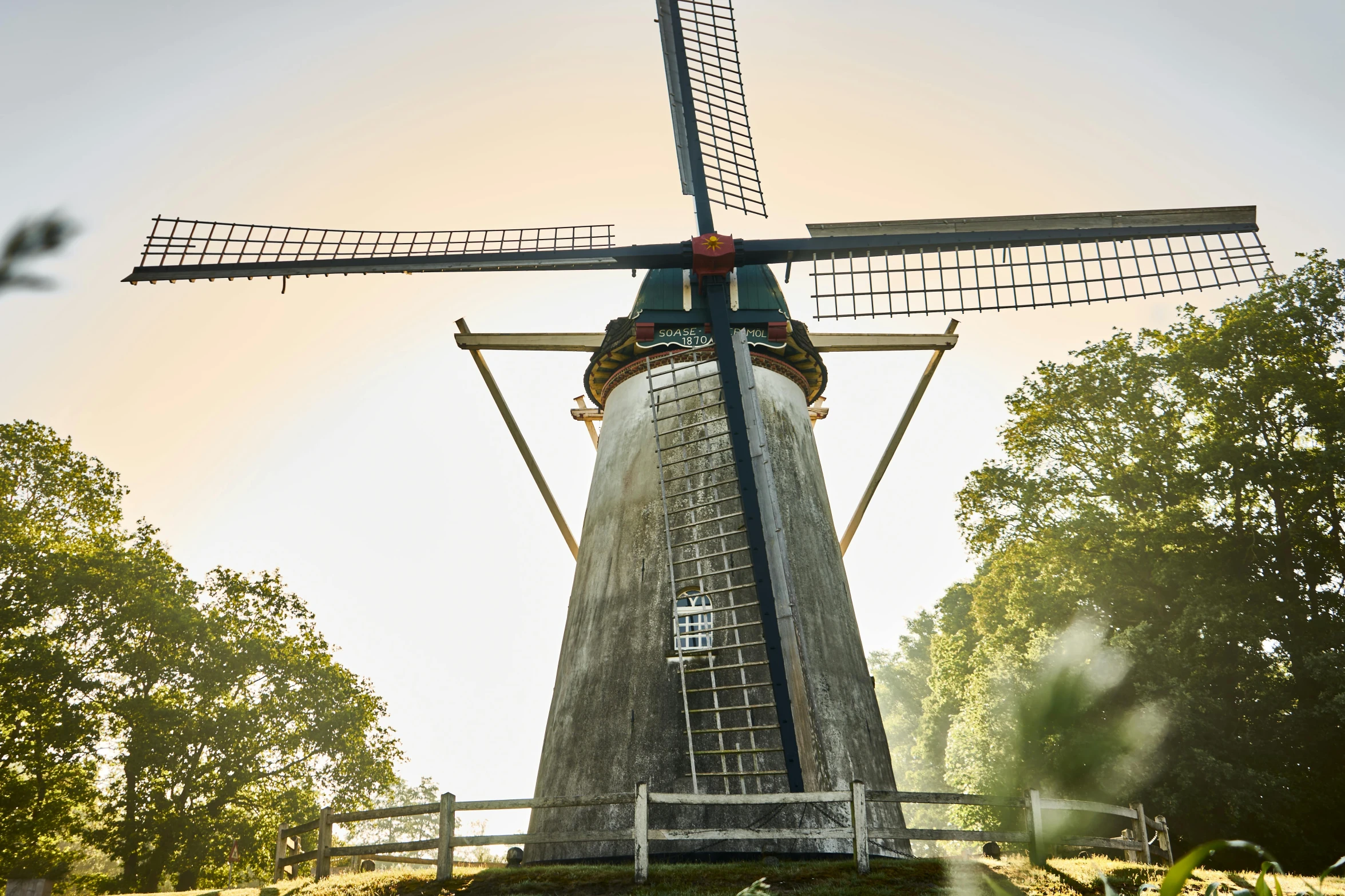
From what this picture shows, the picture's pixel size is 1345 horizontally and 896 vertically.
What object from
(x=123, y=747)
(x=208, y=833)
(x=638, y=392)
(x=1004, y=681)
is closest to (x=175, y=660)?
(x=123, y=747)

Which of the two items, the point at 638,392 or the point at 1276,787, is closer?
the point at 638,392

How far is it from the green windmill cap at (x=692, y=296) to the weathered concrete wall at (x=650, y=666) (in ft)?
4.29

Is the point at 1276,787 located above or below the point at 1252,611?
below

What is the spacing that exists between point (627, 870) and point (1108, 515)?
60.4 ft

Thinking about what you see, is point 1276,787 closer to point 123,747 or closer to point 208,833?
point 208,833

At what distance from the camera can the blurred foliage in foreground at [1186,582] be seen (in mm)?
18562

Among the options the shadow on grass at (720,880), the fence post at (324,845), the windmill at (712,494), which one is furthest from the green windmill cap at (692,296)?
the fence post at (324,845)

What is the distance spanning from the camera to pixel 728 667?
35.8 ft

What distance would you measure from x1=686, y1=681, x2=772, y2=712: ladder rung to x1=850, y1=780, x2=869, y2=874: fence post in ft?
5.99

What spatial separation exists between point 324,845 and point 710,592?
584 centimetres

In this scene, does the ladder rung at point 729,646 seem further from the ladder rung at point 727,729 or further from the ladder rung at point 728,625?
the ladder rung at point 727,729

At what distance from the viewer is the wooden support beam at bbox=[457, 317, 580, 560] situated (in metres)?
16.2

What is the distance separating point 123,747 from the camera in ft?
75.9

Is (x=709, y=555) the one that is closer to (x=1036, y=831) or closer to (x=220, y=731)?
(x=1036, y=831)
